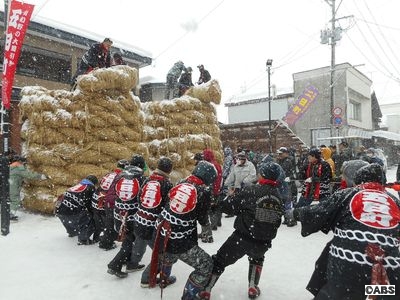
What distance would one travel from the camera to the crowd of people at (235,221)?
7.71ft

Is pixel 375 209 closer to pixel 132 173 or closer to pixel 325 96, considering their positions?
pixel 132 173

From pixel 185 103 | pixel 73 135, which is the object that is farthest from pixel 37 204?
pixel 185 103

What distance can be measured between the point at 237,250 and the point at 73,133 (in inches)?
213

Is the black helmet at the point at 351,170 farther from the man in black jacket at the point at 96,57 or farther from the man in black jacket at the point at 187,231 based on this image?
the man in black jacket at the point at 96,57

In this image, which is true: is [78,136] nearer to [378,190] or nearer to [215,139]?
[215,139]

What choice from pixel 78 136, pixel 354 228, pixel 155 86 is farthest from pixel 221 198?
pixel 155 86

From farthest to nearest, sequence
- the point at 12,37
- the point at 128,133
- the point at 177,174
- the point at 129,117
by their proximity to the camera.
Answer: the point at 177,174 → the point at 129,117 → the point at 128,133 → the point at 12,37

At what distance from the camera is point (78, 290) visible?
152 inches

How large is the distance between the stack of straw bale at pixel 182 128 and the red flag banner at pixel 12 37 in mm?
3587

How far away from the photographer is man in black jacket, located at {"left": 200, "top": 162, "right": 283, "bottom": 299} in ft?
11.2

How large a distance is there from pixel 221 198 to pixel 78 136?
4962 mm

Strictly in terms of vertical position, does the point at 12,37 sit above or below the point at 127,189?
above

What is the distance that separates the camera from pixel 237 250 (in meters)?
3.47

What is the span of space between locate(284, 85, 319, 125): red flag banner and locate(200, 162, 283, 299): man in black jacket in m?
14.0
